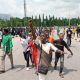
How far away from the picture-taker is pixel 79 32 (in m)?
46.2

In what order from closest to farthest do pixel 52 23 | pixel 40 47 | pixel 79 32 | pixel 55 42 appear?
1. pixel 40 47
2. pixel 55 42
3. pixel 79 32
4. pixel 52 23

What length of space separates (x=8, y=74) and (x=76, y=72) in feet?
8.31

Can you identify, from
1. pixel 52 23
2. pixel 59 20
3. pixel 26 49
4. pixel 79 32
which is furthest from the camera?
pixel 59 20

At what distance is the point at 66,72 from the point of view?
12.9 meters

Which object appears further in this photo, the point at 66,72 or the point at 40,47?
the point at 66,72

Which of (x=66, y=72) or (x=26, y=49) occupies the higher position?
(x=26, y=49)

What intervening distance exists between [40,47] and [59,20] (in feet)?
479

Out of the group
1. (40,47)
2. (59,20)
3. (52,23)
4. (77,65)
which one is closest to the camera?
(40,47)

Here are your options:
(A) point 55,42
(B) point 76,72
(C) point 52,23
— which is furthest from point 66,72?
(C) point 52,23

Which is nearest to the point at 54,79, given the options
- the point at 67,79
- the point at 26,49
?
the point at 67,79

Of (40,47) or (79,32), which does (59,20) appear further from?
(40,47)

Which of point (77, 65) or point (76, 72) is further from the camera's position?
point (77, 65)

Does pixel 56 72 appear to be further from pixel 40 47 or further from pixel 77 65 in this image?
pixel 40 47

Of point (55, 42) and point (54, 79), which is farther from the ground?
point (55, 42)
